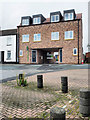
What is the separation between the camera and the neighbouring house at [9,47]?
88.3 ft

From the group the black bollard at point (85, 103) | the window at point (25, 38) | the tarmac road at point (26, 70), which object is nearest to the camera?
the black bollard at point (85, 103)

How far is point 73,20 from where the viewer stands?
882 inches

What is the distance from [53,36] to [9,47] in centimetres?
1104

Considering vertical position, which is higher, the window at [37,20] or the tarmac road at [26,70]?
the window at [37,20]

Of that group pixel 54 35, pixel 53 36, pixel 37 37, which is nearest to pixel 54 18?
pixel 54 35

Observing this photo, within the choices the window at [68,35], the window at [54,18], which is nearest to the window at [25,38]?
the window at [54,18]

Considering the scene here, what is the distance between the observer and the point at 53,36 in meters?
23.8

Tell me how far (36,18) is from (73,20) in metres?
8.09

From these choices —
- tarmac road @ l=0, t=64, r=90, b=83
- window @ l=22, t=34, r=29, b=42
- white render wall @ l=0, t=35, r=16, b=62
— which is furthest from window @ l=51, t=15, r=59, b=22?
tarmac road @ l=0, t=64, r=90, b=83

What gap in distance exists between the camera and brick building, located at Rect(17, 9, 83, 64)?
73.1 feet

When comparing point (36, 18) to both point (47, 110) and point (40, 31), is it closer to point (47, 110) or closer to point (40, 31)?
point (40, 31)

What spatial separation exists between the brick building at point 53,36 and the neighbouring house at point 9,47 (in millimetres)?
1671

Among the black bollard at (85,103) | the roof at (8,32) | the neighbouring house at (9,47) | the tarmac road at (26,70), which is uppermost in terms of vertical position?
the roof at (8,32)

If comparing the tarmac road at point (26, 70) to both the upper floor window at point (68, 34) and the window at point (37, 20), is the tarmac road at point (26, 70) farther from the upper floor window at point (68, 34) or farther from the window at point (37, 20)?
the window at point (37, 20)
